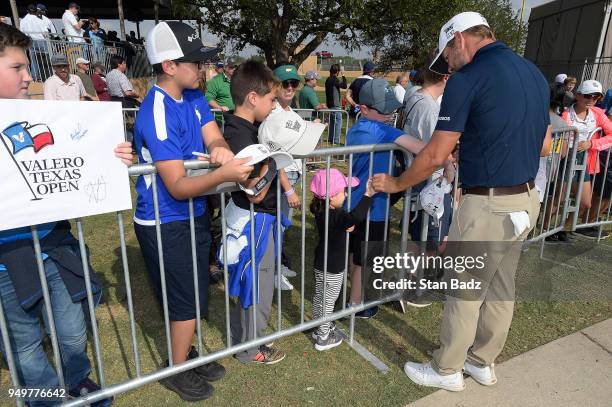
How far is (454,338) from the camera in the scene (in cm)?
260

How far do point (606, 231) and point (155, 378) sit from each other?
5.99 meters

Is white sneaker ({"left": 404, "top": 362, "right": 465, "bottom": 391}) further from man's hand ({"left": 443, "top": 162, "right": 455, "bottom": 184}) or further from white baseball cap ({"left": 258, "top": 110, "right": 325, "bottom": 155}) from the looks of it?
white baseball cap ({"left": 258, "top": 110, "right": 325, "bottom": 155})

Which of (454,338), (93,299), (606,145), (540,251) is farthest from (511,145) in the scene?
(606,145)

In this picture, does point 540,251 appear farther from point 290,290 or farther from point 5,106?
point 5,106

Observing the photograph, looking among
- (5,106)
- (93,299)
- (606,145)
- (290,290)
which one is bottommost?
(290,290)

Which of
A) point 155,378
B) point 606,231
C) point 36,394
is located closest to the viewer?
point 36,394

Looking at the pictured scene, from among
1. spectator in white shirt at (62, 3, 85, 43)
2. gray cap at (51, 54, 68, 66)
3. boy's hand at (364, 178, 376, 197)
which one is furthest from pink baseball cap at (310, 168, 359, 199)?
spectator in white shirt at (62, 3, 85, 43)

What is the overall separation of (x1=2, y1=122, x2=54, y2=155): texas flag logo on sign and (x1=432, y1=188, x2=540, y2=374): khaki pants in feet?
7.18

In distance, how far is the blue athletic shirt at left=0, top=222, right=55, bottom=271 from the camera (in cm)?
190

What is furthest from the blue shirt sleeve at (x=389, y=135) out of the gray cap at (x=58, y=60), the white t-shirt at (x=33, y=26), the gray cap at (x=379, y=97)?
the white t-shirt at (x=33, y=26)

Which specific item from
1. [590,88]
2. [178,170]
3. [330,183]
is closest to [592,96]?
[590,88]

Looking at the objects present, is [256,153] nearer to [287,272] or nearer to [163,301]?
[163,301]

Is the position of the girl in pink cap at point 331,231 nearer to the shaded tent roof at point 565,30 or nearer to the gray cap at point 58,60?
the gray cap at point 58,60

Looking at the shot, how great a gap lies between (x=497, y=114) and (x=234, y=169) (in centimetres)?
139
